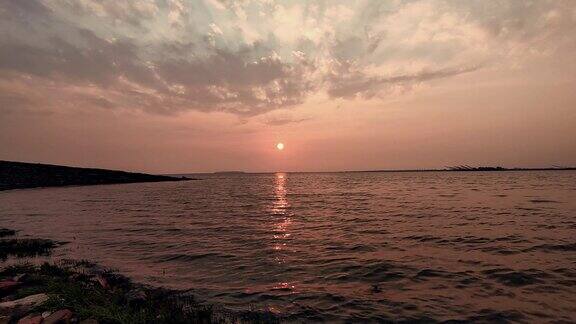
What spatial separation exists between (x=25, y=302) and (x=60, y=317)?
2.22 m

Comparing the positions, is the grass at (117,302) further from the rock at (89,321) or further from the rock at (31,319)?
the rock at (31,319)

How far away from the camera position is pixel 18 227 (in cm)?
2903

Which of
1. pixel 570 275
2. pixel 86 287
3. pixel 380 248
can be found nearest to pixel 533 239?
pixel 570 275

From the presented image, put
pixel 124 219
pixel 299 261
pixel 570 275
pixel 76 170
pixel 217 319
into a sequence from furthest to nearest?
pixel 76 170 < pixel 124 219 < pixel 299 261 < pixel 570 275 < pixel 217 319

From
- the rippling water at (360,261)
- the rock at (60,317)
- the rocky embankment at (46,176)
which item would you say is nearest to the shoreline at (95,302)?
the rock at (60,317)

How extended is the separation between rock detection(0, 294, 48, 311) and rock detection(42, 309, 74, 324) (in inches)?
51.5

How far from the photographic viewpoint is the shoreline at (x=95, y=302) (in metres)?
8.62

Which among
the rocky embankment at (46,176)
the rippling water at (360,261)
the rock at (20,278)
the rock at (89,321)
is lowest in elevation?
the rippling water at (360,261)

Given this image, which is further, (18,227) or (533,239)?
(18,227)

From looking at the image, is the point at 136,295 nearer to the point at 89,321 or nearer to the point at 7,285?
the point at 89,321

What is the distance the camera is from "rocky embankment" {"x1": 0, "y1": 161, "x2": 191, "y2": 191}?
94.8 meters

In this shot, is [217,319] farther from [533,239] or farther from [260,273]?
[533,239]

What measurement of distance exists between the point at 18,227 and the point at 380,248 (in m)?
28.9

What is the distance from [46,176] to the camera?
105 meters
